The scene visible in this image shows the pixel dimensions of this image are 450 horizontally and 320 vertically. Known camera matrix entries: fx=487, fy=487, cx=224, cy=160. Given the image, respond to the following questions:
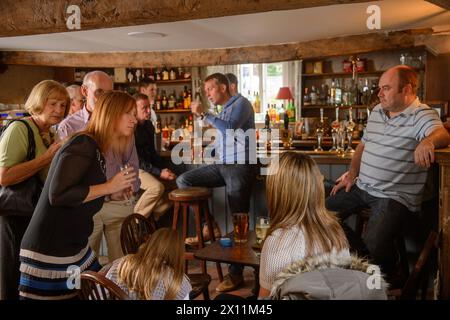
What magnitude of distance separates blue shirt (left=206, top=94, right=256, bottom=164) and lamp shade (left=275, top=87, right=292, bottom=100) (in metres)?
4.38

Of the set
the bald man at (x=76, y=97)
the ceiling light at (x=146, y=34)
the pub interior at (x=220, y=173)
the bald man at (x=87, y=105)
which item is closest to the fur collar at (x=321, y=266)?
the pub interior at (x=220, y=173)

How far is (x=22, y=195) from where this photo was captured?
2588mm

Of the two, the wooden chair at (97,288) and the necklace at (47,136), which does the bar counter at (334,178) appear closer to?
the necklace at (47,136)

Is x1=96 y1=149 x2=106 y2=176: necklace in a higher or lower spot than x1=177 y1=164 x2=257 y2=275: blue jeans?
higher

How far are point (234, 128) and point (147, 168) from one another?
82 cm

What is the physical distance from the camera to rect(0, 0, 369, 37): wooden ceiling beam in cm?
301

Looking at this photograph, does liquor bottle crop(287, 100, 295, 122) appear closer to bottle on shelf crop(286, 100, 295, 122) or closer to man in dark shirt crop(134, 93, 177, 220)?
bottle on shelf crop(286, 100, 295, 122)

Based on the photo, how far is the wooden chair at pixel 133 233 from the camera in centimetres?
255

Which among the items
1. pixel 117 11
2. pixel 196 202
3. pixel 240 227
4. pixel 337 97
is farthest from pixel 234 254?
pixel 337 97

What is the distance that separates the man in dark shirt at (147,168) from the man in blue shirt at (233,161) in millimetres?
207

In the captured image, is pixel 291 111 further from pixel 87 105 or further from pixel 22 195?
pixel 22 195

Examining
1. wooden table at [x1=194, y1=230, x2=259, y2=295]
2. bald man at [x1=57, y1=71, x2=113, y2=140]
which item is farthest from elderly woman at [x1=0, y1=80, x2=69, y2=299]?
wooden table at [x1=194, y1=230, x2=259, y2=295]

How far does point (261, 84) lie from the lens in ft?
30.0
